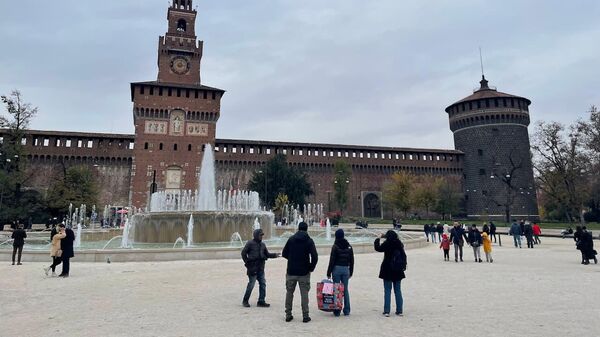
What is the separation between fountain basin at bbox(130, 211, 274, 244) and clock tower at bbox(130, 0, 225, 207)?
87.3 feet

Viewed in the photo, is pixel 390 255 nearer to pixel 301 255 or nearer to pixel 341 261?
pixel 341 261

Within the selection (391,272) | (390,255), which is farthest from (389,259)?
(391,272)

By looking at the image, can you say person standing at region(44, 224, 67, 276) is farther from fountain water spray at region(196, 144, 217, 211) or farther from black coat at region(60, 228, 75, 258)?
fountain water spray at region(196, 144, 217, 211)

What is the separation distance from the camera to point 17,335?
455cm

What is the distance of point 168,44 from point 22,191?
23943 millimetres

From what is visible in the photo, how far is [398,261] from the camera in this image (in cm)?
553

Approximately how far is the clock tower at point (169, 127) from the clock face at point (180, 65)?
123 millimetres

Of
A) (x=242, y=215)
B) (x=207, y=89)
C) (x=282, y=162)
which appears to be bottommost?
(x=242, y=215)

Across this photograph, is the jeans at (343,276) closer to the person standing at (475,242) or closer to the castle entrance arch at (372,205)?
the person standing at (475,242)

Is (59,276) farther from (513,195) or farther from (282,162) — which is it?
(513,195)

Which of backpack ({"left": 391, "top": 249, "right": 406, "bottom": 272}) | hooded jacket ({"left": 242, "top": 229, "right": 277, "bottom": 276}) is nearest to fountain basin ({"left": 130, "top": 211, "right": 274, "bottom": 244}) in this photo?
hooded jacket ({"left": 242, "top": 229, "right": 277, "bottom": 276})

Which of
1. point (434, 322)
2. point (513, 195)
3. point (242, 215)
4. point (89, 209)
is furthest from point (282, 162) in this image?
point (434, 322)

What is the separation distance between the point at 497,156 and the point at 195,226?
49854 mm

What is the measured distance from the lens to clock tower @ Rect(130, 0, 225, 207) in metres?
43.5
